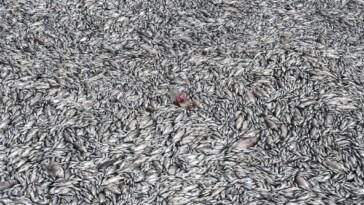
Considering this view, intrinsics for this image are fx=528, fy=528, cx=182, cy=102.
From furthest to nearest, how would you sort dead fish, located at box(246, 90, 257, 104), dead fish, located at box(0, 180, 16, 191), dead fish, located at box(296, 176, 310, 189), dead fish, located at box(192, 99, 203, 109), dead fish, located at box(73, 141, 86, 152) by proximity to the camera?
dead fish, located at box(246, 90, 257, 104) → dead fish, located at box(192, 99, 203, 109) → dead fish, located at box(73, 141, 86, 152) → dead fish, located at box(296, 176, 310, 189) → dead fish, located at box(0, 180, 16, 191)

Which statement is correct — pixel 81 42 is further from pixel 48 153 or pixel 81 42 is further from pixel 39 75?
pixel 48 153

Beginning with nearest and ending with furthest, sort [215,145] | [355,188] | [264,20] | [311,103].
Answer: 1. [355,188]
2. [215,145]
3. [311,103]
4. [264,20]

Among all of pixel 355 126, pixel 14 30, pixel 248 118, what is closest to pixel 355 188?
pixel 355 126

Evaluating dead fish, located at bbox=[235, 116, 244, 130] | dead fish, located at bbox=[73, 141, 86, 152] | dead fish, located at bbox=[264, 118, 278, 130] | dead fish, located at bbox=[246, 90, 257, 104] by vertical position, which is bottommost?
dead fish, located at bbox=[73, 141, 86, 152]

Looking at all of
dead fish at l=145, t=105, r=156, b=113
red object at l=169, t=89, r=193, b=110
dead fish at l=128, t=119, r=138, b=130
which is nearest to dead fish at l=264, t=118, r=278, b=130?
red object at l=169, t=89, r=193, b=110

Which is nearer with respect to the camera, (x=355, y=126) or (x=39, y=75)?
(x=355, y=126)

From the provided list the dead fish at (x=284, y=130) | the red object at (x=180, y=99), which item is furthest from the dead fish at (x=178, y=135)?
the dead fish at (x=284, y=130)

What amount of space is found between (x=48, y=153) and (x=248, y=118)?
2241 millimetres

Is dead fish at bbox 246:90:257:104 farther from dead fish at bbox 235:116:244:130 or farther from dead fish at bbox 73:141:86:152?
dead fish at bbox 73:141:86:152

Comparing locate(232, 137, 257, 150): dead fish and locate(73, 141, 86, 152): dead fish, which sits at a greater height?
locate(232, 137, 257, 150): dead fish

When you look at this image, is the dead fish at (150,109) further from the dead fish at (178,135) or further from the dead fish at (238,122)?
the dead fish at (238,122)

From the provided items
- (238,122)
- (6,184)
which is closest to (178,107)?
(238,122)

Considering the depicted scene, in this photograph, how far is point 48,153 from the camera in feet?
17.9

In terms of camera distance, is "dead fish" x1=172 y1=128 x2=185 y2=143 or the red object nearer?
"dead fish" x1=172 y1=128 x2=185 y2=143
